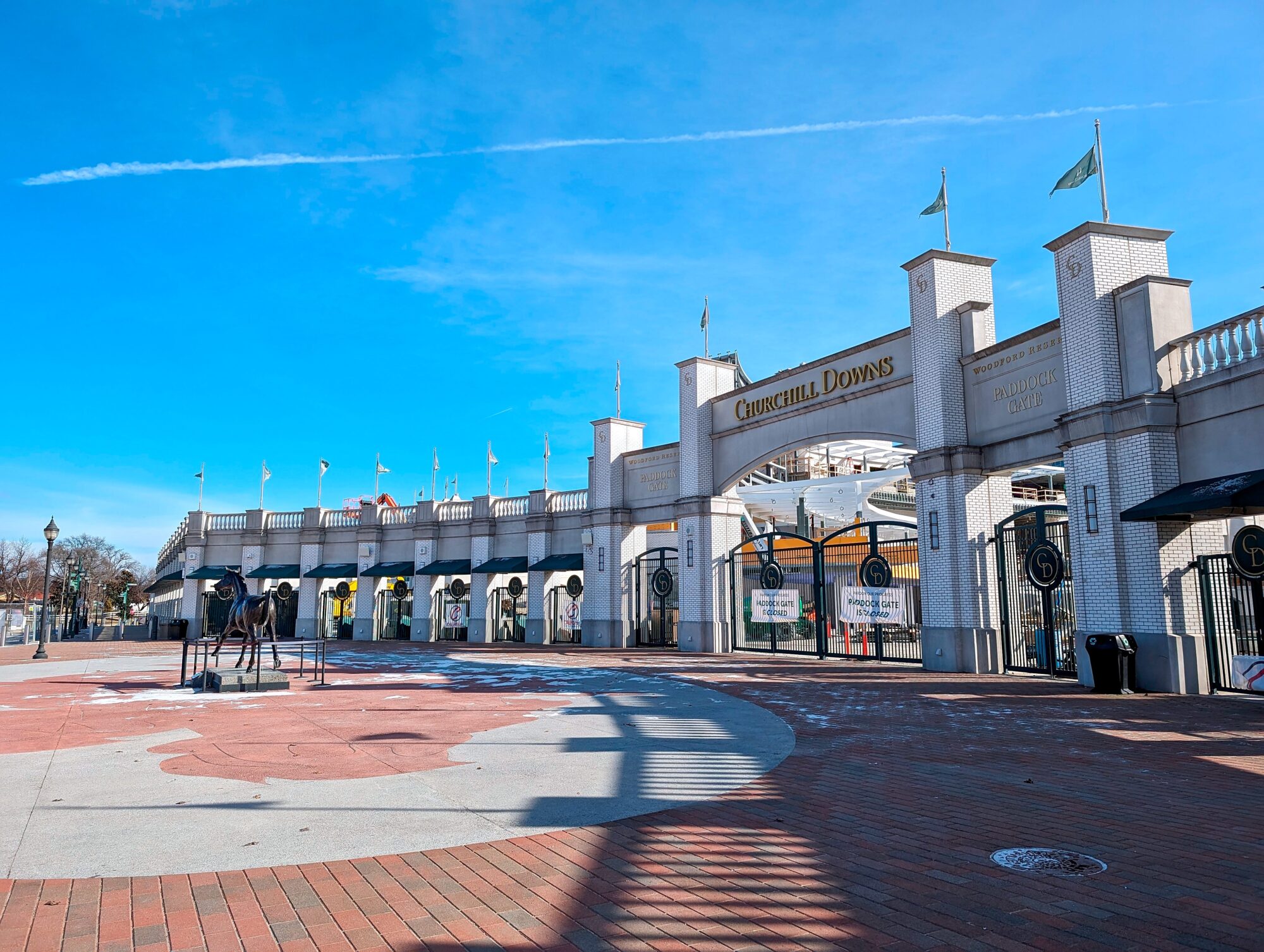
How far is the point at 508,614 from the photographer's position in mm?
38562

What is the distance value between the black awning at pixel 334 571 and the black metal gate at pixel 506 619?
7.77m

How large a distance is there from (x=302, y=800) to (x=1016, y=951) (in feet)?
18.5

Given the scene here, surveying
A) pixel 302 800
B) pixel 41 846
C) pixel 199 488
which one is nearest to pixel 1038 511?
pixel 302 800

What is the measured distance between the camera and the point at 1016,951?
4.14 metres

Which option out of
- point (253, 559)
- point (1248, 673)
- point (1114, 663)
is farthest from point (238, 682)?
point (253, 559)

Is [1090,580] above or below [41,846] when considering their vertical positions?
above

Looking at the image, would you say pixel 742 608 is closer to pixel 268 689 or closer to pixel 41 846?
pixel 268 689

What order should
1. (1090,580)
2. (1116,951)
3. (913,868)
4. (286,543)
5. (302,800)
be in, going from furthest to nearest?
(286,543) < (1090,580) < (302,800) < (913,868) < (1116,951)

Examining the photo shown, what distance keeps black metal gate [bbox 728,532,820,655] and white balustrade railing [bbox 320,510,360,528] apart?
2200 cm

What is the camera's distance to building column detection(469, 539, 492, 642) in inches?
1464

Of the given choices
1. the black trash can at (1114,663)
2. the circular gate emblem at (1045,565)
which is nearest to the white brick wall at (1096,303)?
the circular gate emblem at (1045,565)

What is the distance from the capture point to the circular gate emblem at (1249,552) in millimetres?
13000

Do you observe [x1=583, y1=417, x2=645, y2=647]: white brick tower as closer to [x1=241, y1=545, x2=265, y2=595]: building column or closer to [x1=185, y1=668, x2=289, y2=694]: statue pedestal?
[x1=185, y1=668, x2=289, y2=694]: statue pedestal

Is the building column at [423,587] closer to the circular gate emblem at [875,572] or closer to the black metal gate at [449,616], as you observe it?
the black metal gate at [449,616]
